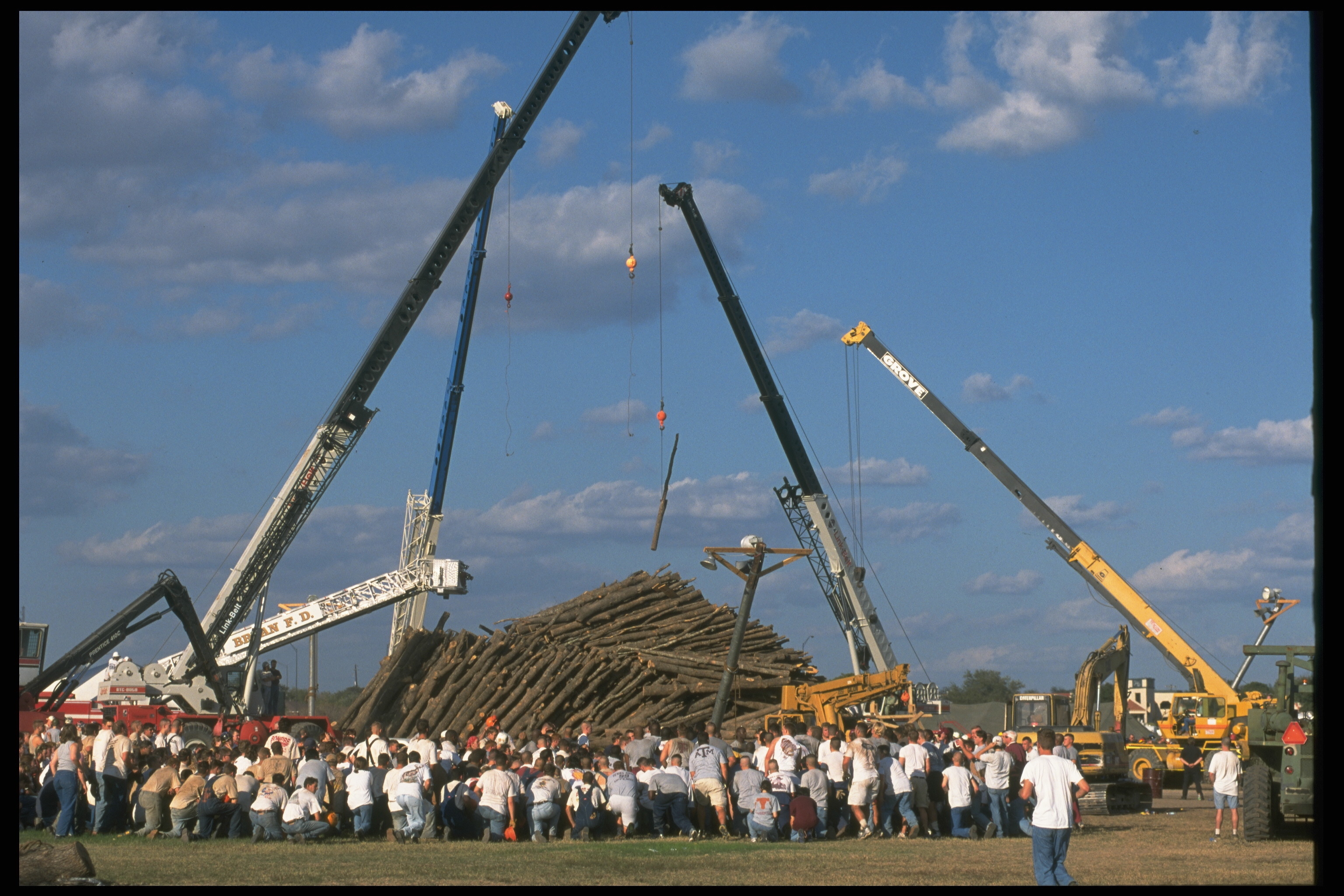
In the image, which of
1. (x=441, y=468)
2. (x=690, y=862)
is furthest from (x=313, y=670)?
(x=690, y=862)

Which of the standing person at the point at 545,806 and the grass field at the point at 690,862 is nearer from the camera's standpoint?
the grass field at the point at 690,862

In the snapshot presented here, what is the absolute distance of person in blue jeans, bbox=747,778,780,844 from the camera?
1795cm

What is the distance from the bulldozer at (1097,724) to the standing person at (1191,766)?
58.8 inches

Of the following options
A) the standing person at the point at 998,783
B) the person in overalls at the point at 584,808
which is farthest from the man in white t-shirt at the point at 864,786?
the person in overalls at the point at 584,808

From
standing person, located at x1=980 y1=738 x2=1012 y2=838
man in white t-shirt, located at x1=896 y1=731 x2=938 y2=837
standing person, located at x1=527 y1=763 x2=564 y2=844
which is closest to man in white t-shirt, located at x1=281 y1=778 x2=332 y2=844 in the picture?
standing person, located at x1=527 y1=763 x2=564 y2=844

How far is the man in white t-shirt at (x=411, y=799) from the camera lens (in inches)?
692

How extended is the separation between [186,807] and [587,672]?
39.1 feet

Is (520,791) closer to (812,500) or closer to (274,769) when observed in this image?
(274,769)

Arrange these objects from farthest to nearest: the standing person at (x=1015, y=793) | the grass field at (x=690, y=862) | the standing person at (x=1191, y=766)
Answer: the standing person at (x=1191, y=766)
the standing person at (x=1015, y=793)
the grass field at (x=690, y=862)

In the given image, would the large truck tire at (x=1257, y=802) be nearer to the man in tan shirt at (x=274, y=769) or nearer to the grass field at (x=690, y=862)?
the grass field at (x=690, y=862)

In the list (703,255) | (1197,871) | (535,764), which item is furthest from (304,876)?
(703,255)

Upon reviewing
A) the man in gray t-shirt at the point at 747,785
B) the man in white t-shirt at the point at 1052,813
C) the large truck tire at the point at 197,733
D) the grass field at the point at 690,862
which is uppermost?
the man in white t-shirt at the point at 1052,813

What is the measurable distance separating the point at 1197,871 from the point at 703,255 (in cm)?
3015

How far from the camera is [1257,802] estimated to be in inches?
705
